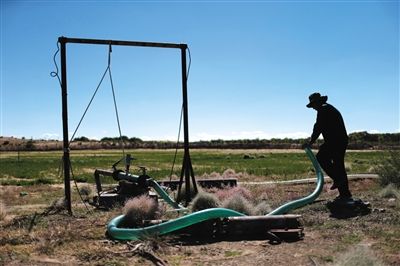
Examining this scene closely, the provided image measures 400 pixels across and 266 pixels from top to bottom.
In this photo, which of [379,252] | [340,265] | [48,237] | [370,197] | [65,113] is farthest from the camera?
[370,197]

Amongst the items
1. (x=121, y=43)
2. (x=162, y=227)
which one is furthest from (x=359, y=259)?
(x=121, y=43)

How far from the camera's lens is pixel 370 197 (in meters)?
11.8

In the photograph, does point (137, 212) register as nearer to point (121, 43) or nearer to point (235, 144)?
point (121, 43)

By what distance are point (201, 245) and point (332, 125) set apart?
424 cm

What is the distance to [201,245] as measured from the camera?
7523mm

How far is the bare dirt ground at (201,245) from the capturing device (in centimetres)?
647

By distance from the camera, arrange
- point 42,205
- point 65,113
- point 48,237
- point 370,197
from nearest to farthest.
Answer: point 48,237 < point 65,113 < point 370,197 < point 42,205

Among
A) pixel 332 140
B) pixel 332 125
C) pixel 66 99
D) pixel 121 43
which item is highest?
pixel 121 43

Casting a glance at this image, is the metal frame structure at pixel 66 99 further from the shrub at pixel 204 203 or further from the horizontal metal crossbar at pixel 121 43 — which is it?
the shrub at pixel 204 203

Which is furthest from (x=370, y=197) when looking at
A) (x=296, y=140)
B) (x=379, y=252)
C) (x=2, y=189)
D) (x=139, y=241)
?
(x=296, y=140)

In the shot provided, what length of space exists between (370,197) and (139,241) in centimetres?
662

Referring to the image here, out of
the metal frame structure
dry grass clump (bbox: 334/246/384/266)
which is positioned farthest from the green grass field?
dry grass clump (bbox: 334/246/384/266)

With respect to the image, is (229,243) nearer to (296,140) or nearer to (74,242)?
(74,242)

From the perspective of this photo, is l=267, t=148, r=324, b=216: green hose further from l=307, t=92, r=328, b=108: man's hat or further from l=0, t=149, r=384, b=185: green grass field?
l=0, t=149, r=384, b=185: green grass field
